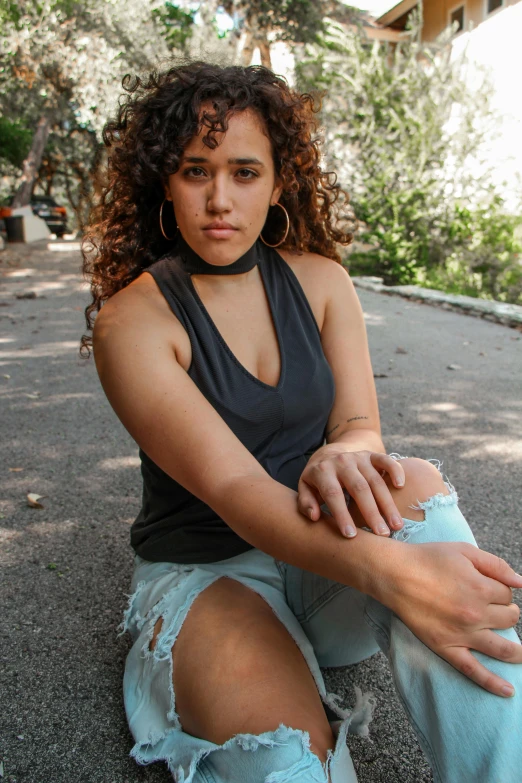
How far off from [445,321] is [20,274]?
7865mm

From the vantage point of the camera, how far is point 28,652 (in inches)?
88.0

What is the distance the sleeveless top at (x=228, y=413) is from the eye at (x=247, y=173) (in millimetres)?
288

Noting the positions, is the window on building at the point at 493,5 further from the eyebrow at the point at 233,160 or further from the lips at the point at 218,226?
the lips at the point at 218,226

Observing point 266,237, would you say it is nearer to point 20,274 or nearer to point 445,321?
point 445,321

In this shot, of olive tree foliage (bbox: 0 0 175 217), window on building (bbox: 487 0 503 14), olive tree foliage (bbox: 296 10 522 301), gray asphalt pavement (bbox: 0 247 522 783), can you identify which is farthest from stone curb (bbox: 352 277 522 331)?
olive tree foliage (bbox: 0 0 175 217)

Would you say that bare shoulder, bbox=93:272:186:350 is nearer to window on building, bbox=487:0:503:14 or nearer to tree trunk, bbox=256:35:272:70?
window on building, bbox=487:0:503:14

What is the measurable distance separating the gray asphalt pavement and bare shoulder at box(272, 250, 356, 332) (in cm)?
111

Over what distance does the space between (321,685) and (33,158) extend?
22.2m

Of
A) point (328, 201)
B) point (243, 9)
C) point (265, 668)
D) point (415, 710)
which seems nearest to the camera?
point (415, 710)

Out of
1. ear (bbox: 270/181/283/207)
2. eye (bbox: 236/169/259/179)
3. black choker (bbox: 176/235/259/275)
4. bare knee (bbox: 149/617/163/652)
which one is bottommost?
bare knee (bbox: 149/617/163/652)

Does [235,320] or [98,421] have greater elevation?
[235,320]

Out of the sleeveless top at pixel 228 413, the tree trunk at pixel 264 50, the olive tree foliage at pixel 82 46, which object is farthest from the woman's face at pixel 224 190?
the tree trunk at pixel 264 50

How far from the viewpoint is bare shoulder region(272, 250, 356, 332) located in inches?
87.6

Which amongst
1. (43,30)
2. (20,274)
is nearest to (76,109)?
(43,30)
